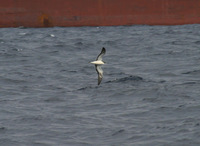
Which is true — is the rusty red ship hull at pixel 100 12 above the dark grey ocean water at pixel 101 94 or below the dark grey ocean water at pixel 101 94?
above

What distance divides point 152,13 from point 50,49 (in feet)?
38.1

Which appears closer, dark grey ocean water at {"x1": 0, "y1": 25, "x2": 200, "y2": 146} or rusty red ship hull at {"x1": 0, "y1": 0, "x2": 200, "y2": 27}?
dark grey ocean water at {"x1": 0, "y1": 25, "x2": 200, "y2": 146}

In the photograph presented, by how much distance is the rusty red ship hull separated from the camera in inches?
1271

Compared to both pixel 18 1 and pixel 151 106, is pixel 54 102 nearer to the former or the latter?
pixel 151 106

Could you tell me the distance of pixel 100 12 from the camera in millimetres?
32719

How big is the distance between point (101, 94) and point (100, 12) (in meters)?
19.5

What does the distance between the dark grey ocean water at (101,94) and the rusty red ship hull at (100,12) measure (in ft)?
24.0

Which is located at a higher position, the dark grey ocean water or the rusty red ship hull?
the rusty red ship hull

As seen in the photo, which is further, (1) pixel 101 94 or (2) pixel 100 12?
(2) pixel 100 12

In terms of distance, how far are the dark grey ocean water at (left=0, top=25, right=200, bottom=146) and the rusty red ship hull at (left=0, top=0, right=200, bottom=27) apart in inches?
288

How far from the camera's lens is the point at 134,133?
10.4 m

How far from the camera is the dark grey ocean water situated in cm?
1036

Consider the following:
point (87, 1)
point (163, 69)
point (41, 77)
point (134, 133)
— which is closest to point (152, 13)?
point (87, 1)

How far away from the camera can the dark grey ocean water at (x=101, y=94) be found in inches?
408
